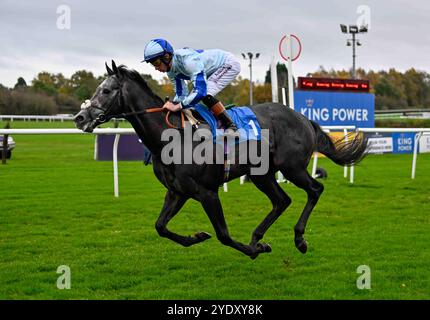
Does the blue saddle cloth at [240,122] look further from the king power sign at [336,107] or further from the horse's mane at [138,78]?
the king power sign at [336,107]

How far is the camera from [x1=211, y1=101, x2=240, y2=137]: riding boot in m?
5.04

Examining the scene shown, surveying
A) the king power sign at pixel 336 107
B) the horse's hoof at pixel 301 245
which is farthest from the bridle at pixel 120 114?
the king power sign at pixel 336 107

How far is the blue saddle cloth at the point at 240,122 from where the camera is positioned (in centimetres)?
499

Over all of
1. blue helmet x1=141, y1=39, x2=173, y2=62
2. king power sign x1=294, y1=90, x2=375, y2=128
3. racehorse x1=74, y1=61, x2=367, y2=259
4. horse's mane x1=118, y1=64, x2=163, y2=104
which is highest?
king power sign x1=294, y1=90, x2=375, y2=128

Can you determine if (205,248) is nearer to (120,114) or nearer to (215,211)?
(215,211)

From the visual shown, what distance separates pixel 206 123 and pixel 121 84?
2.48 feet

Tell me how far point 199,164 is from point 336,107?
16717 millimetres

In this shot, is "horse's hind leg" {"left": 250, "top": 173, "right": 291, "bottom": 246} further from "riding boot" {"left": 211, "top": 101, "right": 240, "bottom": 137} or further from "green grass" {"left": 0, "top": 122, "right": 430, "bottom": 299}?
"riding boot" {"left": 211, "top": 101, "right": 240, "bottom": 137}

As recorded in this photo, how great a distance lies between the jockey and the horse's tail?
A: 1.25 m

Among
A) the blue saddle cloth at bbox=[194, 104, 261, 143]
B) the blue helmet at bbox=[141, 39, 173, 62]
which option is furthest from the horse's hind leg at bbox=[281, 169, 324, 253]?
the blue helmet at bbox=[141, 39, 173, 62]

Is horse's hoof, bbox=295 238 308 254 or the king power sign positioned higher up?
the king power sign

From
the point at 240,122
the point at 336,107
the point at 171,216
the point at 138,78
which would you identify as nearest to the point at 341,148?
the point at 240,122
